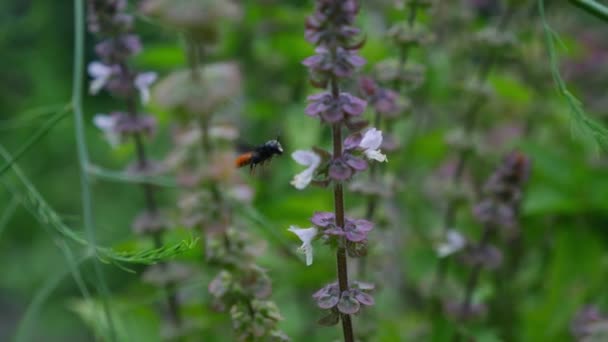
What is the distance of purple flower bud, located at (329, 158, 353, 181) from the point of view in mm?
491

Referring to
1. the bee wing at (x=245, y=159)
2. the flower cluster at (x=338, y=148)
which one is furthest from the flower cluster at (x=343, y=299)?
the bee wing at (x=245, y=159)

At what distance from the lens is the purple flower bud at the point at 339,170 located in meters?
0.49

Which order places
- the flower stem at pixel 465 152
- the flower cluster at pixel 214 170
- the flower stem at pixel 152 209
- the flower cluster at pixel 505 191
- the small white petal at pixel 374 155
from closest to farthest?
the small white petal at pixel 374 155
the flower cluster at pixel 214 170
the flower cluster at pixel 505 191
the flower stem at pixel 152 209
the flower stem at pixel 465 152

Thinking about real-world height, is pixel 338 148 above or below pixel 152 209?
above

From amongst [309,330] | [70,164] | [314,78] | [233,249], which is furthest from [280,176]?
[70,164]

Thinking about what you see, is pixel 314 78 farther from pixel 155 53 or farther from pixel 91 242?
pixel 155 53

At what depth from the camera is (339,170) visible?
1.63ft

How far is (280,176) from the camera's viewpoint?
1257 millimetres

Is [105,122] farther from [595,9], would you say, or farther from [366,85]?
[595,9]

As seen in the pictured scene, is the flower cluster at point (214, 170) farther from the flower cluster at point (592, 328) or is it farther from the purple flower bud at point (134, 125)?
the flower cluster at point (592, 328)

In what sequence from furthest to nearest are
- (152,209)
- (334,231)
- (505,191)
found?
1. (152,209)
2. (505,191)
3. (334,231)

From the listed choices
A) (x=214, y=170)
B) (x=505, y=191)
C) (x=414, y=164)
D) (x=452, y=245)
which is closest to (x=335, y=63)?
(x=214, y=170)

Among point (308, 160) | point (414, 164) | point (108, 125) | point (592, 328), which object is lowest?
point (414, 164)

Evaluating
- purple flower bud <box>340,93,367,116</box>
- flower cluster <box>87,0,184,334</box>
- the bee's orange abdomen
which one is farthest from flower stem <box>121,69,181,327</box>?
purple flower bud <box>340,93,367,116</box>
